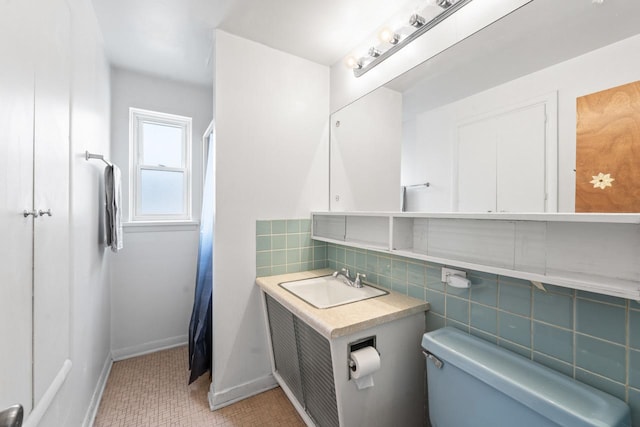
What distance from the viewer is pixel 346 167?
200 cm

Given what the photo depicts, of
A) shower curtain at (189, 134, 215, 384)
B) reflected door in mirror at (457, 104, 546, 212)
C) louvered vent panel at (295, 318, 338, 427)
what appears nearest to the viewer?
reflected door in mirror at (457, 104, 546, 212)

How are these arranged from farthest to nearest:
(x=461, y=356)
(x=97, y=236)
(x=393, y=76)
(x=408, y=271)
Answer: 1. (x=97, y=236)
2. (x=393, y=76)
3. (x=408, y=271)
4. (x=461, y=356)

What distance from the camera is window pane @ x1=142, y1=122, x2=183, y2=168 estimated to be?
8.02 feet

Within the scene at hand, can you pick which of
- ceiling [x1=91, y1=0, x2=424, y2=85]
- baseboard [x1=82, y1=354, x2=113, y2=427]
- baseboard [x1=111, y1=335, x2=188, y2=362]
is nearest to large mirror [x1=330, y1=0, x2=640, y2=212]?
ceiling [x1=91, y1=0, x2=424, y2=85]

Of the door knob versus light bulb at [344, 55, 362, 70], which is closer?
the door knob

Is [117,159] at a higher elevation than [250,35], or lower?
lower

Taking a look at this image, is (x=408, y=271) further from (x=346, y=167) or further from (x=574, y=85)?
(x=574, y=85)

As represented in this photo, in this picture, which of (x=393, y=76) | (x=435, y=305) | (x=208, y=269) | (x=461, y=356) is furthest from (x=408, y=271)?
(x=208, y=269)

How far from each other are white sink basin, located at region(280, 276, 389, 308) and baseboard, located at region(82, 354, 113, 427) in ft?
4.24

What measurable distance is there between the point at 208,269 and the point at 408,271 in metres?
1.44

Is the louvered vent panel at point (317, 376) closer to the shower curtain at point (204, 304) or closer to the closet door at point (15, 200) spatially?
the shower curtain at point (204, 304)

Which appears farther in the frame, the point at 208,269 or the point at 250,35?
the point at 208,269

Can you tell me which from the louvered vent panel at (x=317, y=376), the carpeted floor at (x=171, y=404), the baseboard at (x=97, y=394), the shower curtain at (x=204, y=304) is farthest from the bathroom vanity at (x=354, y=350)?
the baseboard at (x=97, y=394)

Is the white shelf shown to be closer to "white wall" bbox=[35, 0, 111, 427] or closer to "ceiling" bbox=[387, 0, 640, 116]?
"ceiling" bbox=[387, 0, 640, 116]
